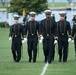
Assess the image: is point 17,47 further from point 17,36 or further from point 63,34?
point 63,34

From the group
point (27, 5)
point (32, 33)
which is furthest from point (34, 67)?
point (27, 5)

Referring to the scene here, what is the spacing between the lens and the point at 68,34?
70.9 feet

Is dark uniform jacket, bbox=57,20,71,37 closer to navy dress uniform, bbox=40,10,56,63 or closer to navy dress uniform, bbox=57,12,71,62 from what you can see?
navy dress uniform, bbox=57,12,71,62

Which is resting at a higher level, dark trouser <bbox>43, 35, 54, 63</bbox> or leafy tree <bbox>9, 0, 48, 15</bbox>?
dark trouser <bbox>43, 35, 54, 63</bbox>

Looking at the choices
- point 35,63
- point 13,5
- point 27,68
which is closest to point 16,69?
point 27,68

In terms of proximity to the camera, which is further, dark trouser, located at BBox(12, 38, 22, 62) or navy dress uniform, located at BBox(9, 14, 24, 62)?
dark trouser, located at BBox(12, 38, 22, 62)

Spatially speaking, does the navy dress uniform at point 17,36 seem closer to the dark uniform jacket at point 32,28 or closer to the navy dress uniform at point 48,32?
the dark uniform jacket at point 32,28

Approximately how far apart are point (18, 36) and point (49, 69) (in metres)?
3.41

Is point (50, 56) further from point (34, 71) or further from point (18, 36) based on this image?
point (34, 71)

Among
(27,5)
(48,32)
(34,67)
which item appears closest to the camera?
(34,67)

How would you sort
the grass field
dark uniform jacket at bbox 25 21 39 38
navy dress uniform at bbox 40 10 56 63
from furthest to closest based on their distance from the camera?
dark uniform jacket at bbox 25 21 39 38, navy dress uniform at bbox 40 10 56 63, the grass field

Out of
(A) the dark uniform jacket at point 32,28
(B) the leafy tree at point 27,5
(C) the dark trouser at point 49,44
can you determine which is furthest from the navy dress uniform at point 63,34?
(B) the leafy tree at point 27,5

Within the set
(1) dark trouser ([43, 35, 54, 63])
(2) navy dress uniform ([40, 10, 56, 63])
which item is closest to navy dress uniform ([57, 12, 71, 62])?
(2) navy dress uniform ([40, 10, 56, 63])

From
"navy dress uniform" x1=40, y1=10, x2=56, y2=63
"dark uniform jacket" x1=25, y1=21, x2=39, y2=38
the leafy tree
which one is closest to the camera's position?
"navy dress uniform" x1=40, y1=10, x2=56, y2=63
